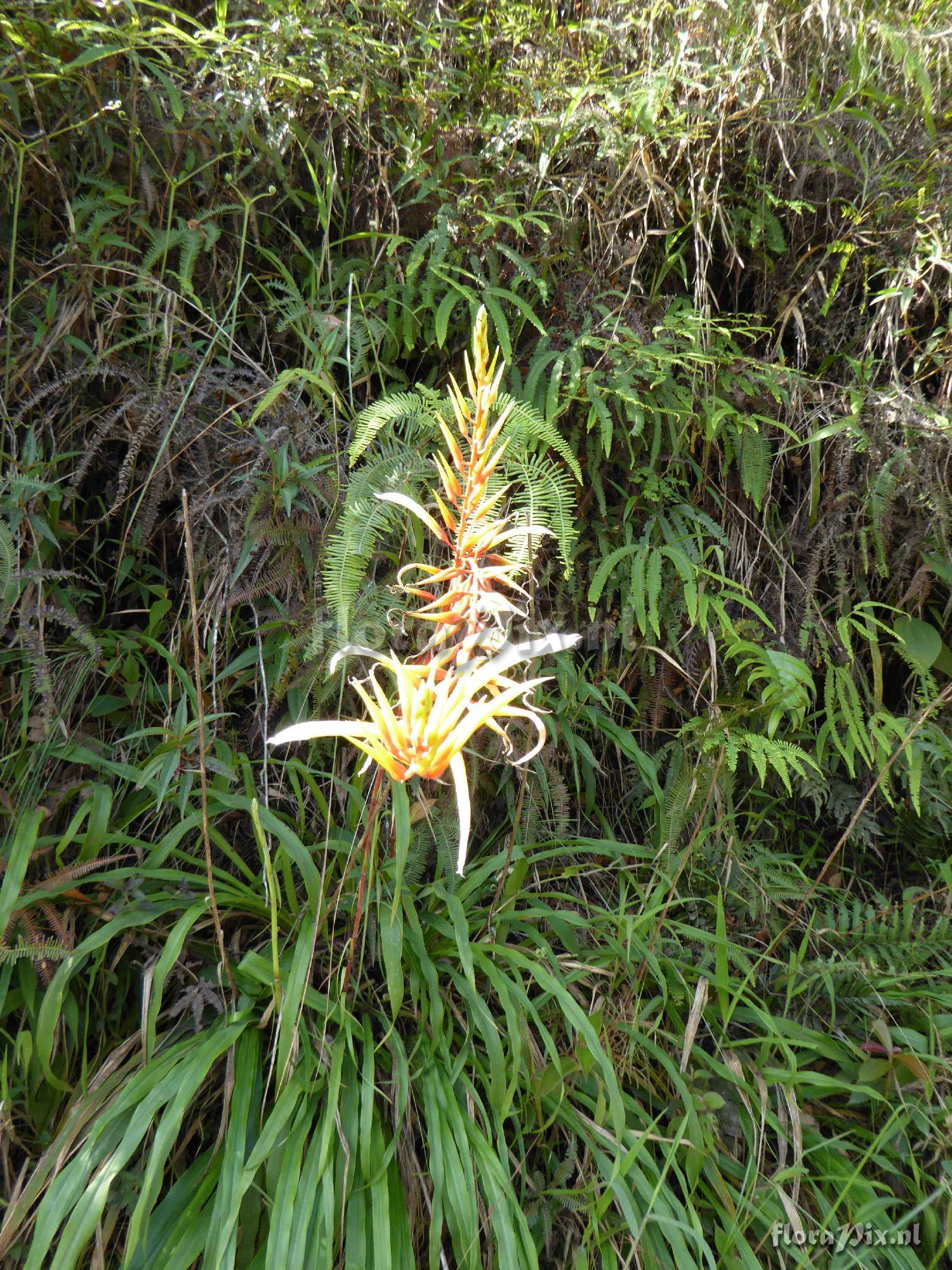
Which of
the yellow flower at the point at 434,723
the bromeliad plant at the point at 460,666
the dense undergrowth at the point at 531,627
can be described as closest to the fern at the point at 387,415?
the dense undergrowth at the point at 531,627

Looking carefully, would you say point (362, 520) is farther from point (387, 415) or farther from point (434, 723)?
point (434, 723)

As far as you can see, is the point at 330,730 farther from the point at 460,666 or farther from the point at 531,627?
the point at 531,627

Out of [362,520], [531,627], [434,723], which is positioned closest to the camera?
[434,723]

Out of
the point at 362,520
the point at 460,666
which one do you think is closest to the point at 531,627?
the point at 362,520

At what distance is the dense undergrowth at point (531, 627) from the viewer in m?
1.47

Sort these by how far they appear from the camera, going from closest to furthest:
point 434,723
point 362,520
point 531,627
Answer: point 434,723 → point 362,520 → point 531,627

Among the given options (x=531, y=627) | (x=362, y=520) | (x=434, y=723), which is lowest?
(x=531, y=627)

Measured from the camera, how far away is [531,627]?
200 cm

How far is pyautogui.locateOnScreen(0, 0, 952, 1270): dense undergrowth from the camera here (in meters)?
1.47

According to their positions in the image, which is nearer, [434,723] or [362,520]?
[434,723]

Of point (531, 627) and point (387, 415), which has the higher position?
point (387, 415)

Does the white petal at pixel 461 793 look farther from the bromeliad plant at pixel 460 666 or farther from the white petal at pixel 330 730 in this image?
the white petal at pixel 330 730

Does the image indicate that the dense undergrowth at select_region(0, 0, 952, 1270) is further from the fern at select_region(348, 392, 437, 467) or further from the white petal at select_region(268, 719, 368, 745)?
the white petal at select_region(268, 719, 368, 745)

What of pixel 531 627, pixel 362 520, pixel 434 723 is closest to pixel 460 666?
pixel 434 723
